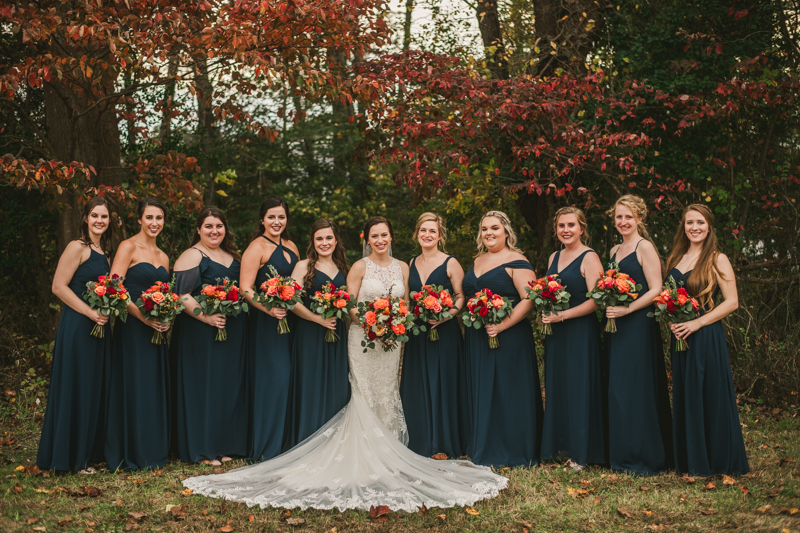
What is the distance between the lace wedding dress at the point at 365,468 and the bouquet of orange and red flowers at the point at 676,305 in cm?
195

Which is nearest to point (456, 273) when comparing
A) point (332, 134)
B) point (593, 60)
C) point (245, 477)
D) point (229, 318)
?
point (229, 318)

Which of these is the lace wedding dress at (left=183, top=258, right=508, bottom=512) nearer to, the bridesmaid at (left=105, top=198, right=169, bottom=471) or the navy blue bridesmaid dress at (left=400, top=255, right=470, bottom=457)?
the navy blue bridesmaid dress at (left=400, top=255, right=470, bottom=457)

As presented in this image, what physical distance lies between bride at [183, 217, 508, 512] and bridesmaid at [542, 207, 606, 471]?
33.1 inches

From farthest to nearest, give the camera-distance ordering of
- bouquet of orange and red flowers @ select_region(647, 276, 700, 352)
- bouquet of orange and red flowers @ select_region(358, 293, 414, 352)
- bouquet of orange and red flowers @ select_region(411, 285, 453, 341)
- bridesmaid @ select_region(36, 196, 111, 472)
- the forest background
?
the forest background
bouquet of orange and red flowers @ select_region(411, 285, 453, 341)
bouquet of orange and red flowers @ select_region(358, 293, 414, 352)
bridesmaid @ select_region(36, 196, 111, 472)
bouquet of orange and red flowers @ select_region(647, 276, 700, 352)

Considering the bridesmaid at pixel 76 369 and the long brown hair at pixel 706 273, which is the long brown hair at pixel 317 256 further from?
the long brown hair at pixel 706 273

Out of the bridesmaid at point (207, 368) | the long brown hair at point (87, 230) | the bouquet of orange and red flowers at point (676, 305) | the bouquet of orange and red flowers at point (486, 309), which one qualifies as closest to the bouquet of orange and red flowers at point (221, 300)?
the bridesmaid at point (207, 368)

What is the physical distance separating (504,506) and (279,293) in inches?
103

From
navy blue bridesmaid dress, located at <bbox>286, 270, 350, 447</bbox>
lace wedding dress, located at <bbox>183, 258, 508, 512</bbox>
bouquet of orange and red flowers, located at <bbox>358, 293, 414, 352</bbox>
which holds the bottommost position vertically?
lace wedding dress, located at <bbox>183, 258, 508, 512</bbox>

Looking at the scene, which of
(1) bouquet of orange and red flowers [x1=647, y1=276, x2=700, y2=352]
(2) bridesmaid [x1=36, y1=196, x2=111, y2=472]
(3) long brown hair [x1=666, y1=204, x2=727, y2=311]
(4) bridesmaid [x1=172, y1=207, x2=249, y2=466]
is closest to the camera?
(1) bouquet of orange and red flowers [x1=647, y1=276, x2=700, y2=352]

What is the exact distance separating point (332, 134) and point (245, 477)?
1368 cm

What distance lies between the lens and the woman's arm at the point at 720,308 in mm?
5586

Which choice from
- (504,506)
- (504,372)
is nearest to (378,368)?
(504,372)

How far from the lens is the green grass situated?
15.2 feet

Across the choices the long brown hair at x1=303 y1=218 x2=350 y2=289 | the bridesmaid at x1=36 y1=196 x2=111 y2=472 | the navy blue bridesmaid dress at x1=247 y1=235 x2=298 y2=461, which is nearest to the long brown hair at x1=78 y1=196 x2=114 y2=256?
the bridesmaid at x1=36 y1=196 x2=111 y2=472
